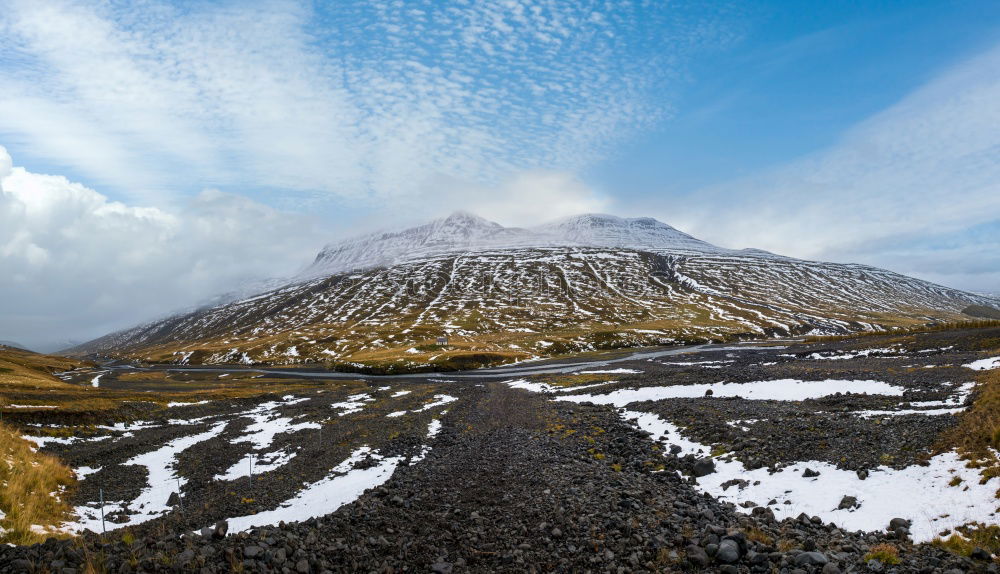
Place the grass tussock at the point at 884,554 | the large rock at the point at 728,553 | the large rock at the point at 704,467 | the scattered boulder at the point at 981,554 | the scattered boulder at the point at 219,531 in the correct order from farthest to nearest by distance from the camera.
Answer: the large rock at the point at 704,467 → the scattered boulder at the point at 219,531 → the large rock at the point at 728,553 → the grass tussock at the point at 884,554 → the scattered boulder at the point at 981,554

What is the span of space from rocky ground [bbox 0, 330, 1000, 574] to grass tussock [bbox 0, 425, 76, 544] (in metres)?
1.57

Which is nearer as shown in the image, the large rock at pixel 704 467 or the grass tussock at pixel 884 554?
the grass tussock at pixel 884 554

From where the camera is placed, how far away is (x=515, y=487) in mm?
18516

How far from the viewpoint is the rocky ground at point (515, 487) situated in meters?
10.7

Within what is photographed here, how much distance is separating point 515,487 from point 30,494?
19.6m

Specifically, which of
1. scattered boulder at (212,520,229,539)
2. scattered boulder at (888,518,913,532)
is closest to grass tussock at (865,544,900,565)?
scattered boulder at (888,518,913,532)

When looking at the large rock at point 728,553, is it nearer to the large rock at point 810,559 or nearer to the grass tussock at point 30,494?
the large rock at point 810,559

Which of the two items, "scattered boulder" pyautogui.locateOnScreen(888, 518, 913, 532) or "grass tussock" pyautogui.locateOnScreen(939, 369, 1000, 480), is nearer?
"scattered boulder" pyautogui.locateOnScreen(888, 518, 913, 532)

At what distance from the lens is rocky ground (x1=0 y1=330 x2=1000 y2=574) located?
10.7m

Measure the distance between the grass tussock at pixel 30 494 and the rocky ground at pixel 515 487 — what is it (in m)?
1.57

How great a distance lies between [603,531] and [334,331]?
175358mm

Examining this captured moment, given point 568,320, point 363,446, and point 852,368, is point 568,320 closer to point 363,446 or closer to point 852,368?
point 852,368

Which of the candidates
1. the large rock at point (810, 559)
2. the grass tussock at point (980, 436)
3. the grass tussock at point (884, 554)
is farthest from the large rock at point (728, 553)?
the grass tussock at point (980, 436)

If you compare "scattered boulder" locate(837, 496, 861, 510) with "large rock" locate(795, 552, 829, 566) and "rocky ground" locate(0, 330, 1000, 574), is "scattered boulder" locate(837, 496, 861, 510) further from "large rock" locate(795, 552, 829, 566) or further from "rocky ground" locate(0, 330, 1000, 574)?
"large rock" locate(795, 552, 829, 566)
